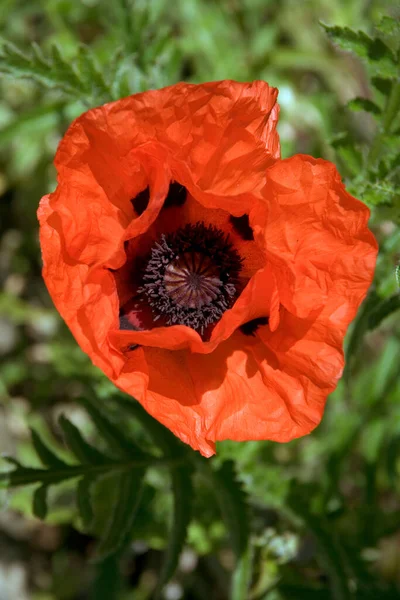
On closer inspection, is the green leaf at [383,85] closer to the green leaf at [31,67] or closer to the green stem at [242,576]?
the green leaf at [31,67]

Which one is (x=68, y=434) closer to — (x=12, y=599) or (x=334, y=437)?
(x=334, y=437)

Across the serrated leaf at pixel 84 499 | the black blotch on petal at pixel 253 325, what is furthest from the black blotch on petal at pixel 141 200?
the serrated leaf at pixel 84 499

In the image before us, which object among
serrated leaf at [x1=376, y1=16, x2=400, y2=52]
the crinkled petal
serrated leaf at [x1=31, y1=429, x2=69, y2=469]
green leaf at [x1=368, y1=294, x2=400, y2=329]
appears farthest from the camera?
serrated leaf at [x1=31, y1=429, x2=69, y2=469]

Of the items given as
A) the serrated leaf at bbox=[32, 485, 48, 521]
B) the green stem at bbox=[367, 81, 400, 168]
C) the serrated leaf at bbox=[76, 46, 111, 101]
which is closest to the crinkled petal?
the green stem at bbox=[367, 81, 400, 168]

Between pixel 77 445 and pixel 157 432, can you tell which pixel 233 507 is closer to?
pixel 157 432

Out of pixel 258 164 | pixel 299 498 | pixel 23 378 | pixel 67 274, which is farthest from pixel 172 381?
pixel 23 378

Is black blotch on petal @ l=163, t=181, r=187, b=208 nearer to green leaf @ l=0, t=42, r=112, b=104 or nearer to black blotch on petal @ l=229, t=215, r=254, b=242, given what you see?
black blotch on petal @ l=229, t=215, r=254, b=242
